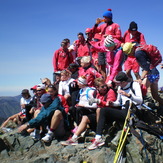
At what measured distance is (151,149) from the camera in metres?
4.98

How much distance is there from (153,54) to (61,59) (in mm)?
6046

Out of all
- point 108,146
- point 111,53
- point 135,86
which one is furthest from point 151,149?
point 111,53

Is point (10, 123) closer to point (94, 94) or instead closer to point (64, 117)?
point (64, 117)

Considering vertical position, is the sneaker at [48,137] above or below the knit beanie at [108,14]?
below

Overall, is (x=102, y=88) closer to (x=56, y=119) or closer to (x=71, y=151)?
(x=56, y=119)

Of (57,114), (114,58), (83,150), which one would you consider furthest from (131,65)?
(83,150)

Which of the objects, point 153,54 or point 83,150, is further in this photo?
point 153,54

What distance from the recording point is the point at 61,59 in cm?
1173

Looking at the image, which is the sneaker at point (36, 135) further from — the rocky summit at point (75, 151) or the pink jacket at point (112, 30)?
the pink jacket at point (112, 30)

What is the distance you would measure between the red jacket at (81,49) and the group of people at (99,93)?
1.12 metres

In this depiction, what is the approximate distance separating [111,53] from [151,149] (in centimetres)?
483

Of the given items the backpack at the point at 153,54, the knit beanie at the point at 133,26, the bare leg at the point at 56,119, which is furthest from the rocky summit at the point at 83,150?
the knit beanie at the point at 133,26

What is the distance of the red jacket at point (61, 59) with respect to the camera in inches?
460

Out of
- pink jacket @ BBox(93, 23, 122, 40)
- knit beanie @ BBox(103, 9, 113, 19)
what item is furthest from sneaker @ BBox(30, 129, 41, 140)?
knit beanie @ BBox(103, 9, 113, 19)
